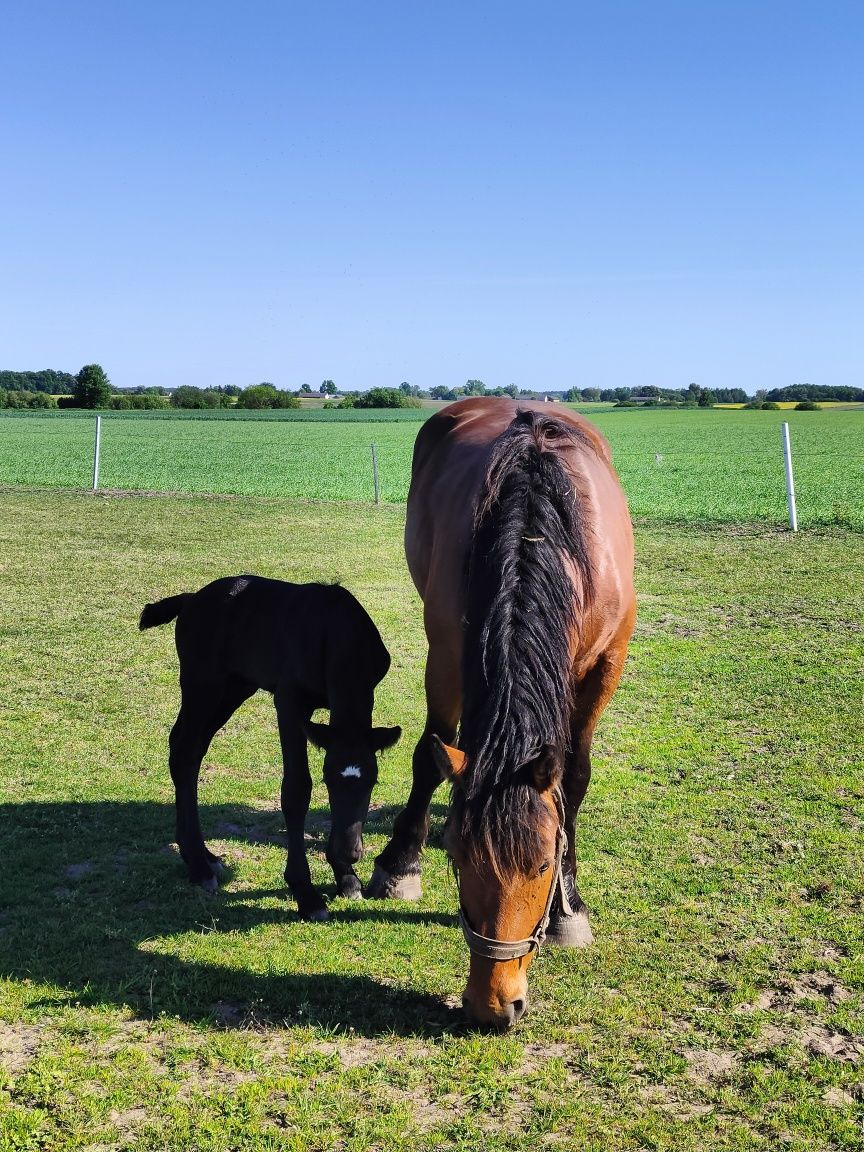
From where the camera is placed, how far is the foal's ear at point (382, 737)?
13.1 ft

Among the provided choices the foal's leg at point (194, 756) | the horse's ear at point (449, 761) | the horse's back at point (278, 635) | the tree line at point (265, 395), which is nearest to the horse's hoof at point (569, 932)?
the horse's back at point (278, 635)

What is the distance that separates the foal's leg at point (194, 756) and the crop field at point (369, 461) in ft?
44.0

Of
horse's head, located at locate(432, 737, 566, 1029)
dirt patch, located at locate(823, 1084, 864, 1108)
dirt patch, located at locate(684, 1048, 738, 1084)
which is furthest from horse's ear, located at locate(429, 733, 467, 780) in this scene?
dirt patch, located at locate(823, 1084, 864, 1108)

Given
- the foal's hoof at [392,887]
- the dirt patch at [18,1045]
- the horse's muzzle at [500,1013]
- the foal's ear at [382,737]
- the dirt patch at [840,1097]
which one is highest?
the foal's ear at [382,737]

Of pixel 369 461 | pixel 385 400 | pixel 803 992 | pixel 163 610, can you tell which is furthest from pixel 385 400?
pixel 803 992

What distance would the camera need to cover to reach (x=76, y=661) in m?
8.03

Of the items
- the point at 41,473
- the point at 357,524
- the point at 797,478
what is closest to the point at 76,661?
the point at 357,524

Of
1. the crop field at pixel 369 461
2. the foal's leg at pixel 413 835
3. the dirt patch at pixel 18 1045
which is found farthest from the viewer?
the crop field at pixel 369 461

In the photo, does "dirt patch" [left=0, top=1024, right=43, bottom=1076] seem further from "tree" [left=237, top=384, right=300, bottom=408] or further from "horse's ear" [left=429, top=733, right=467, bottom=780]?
"tree" [left=237, top=384, right=300, bottom=408]

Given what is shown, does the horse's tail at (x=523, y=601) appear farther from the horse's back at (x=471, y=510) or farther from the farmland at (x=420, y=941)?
the farmland at (x=420, y=941)

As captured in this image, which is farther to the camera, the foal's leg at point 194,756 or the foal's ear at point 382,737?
the foal's leg at point 194,756

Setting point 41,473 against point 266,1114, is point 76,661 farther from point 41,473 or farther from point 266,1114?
point 41,473

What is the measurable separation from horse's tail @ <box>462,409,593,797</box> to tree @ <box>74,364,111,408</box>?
272 ft

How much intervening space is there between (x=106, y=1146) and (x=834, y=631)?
26.2 ft
